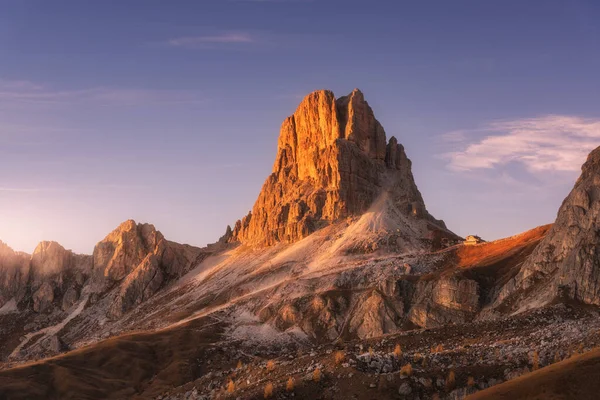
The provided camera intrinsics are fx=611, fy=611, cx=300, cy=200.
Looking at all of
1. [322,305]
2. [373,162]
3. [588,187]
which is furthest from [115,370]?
[373,162]

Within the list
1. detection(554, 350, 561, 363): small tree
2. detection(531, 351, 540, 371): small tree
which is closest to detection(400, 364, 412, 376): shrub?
detection(531, 351, 540, 371): small tree

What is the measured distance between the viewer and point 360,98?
190 m

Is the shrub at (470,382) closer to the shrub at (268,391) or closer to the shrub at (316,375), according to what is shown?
the shrub at (316,375)

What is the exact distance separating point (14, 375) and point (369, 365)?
58799 millimetres

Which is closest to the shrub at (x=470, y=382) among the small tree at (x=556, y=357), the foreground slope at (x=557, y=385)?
the foreground slope at (x=557, y=385)

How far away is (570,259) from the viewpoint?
83438mm

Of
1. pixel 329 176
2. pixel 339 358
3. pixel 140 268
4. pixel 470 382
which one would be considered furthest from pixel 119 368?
pixel 329 176

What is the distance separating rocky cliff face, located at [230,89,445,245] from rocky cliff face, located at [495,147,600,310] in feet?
244

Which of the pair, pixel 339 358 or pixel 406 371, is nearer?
pixel 406 371

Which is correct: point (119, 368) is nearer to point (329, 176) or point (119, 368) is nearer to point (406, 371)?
point (406, 371)

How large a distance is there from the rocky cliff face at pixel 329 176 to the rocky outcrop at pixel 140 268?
19299mm

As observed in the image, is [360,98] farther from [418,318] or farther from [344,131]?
[418,318]

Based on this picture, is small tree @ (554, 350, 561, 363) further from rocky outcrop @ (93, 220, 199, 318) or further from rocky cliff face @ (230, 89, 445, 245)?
rocky outcrop @ (93, 220, 199, 318)

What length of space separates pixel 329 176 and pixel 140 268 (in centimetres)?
6223
